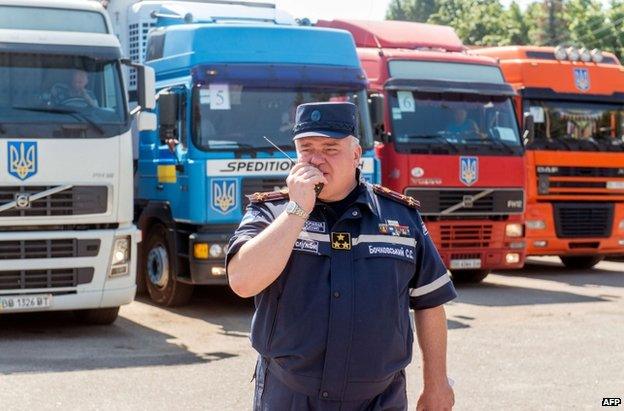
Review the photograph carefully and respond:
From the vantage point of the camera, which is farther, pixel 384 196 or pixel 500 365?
pixel 500 365

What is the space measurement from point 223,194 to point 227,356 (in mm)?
2433

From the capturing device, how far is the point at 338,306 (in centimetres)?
384

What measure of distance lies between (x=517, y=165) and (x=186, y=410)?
8.10m

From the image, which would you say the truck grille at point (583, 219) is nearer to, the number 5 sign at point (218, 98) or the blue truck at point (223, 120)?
the blue truck at point (223, 120)

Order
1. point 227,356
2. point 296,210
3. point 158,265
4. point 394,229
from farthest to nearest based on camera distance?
point 158,265 → point 227,356 → point 394,229 → point 296,210

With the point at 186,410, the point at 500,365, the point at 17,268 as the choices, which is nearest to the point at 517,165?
the point at 500,365

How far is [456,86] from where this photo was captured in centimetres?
1469

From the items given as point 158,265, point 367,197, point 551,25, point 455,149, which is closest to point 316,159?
point 367,197

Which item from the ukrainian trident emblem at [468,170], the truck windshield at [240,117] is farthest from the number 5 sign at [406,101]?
the truck windshield at [240,117]

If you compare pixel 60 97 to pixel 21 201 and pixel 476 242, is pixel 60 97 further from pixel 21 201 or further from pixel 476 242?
pixel 476 242

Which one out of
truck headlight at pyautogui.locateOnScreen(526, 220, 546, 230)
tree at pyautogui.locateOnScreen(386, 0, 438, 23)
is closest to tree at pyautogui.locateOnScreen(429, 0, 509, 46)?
tree at pyautogui.locateOnScreen(386, 0, 438, 23)

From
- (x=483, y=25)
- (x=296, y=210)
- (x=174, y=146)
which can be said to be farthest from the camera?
(x=483, y=25)

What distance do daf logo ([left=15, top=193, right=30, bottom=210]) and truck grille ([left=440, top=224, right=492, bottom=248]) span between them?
578 centimetres

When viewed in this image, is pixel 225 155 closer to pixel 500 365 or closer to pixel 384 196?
pixel 500 365
